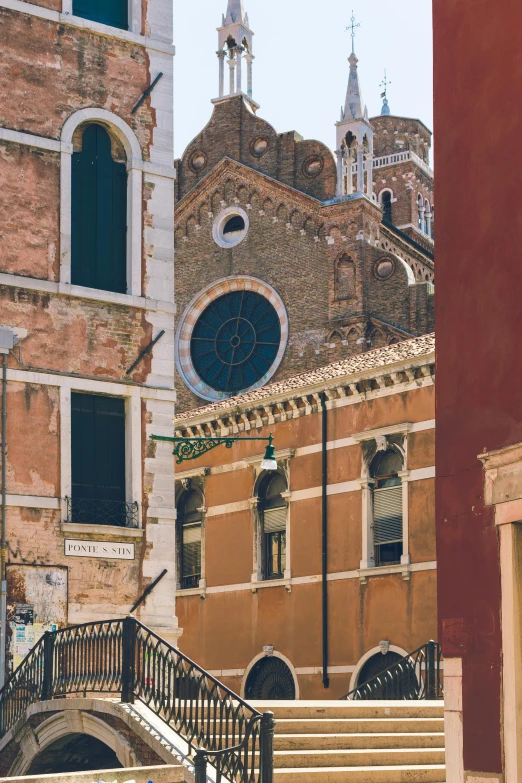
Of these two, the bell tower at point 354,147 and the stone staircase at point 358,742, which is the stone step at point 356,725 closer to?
the stone staircase at point 358,742

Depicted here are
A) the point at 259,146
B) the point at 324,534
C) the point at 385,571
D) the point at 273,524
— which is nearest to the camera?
the point at 385,571

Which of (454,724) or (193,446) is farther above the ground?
(193,446)

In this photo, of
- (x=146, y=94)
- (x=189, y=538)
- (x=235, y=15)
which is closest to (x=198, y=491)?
(x=189, y=538)

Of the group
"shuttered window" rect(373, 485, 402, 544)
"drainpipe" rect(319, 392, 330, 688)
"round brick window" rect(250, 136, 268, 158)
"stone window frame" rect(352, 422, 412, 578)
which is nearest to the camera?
"stone window frame" rect(352, 422, 412, 578)

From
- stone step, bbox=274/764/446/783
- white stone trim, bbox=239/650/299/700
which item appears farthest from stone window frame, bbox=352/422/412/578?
stone step, bbox=274/764/446/783

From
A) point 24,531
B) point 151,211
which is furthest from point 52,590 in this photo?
point 151,211

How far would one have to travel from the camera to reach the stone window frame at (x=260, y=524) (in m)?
28.6

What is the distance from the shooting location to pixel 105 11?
68.0 ft

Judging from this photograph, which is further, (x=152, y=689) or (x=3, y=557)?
(x=3, y=557)

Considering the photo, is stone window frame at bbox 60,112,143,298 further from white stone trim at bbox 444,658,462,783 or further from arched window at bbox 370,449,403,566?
white stone trim at bbox 444,658,462,783

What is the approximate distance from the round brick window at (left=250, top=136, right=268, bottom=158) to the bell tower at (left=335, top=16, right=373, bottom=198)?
84.3 inches

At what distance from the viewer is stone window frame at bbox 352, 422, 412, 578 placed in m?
26.0

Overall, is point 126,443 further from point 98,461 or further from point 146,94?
point 146,94

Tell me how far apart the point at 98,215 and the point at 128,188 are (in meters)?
0.64
